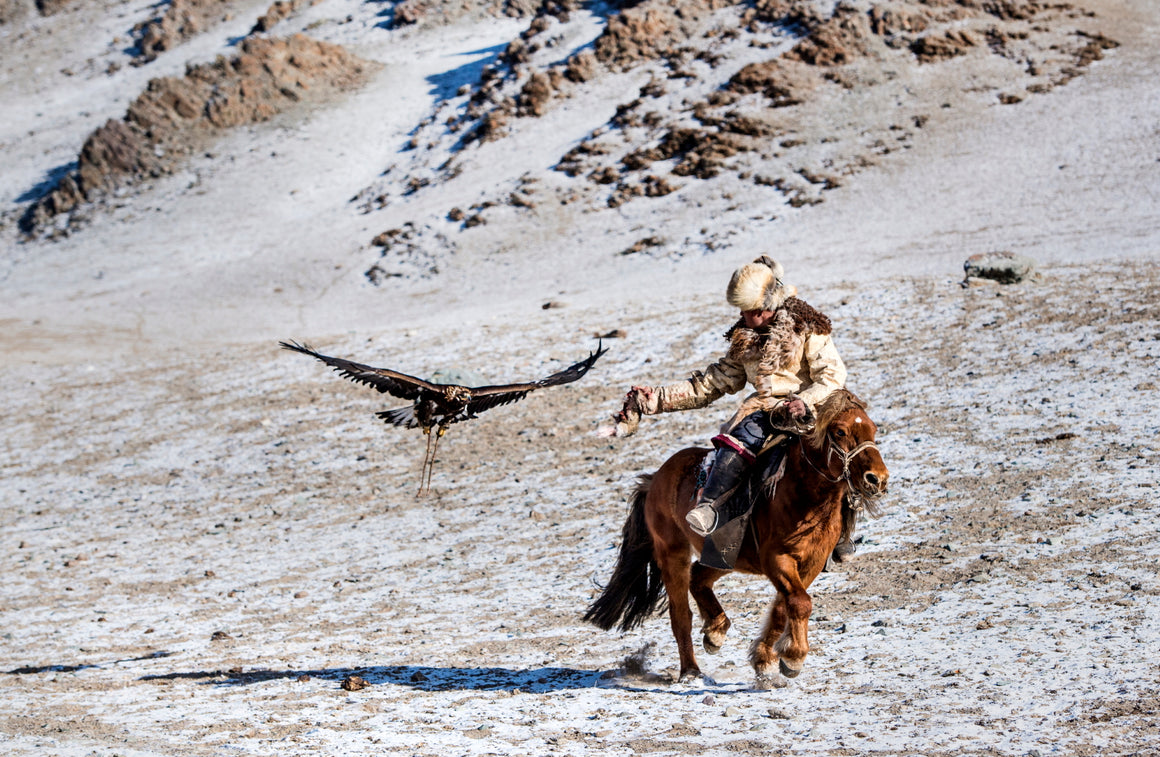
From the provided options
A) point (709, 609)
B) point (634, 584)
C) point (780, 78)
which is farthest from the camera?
point (780, 78)

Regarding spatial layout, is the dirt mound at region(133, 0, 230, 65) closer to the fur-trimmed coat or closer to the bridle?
the fur-trimmed coat

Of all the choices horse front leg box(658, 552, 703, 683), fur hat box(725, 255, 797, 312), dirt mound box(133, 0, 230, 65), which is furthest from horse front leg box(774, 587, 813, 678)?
dirt mound box(133, 0, 230, 65)

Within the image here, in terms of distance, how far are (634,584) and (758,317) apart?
2.36 m

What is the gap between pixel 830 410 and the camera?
611 cm

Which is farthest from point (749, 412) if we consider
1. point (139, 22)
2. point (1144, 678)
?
point (139, 22)

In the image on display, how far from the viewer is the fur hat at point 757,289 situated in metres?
6.79

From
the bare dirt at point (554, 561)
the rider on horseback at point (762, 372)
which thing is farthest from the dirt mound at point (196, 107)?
the rider on horseback at point (762, 372)

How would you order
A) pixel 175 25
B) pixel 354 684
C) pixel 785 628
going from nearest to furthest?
pixel 785 628, pixel 354 684, pixel 175 25

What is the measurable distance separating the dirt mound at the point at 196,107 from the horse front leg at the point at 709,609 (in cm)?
4003

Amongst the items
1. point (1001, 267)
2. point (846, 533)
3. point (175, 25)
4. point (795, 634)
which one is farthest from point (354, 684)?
point (175, 25)

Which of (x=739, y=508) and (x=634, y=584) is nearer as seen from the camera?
(x=739, y=508)

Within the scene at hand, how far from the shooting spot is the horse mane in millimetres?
6082

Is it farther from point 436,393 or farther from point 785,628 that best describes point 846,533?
point 436,393

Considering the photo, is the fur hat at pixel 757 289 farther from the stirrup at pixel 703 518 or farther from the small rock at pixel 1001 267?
the small rock at pixel 1001 267
